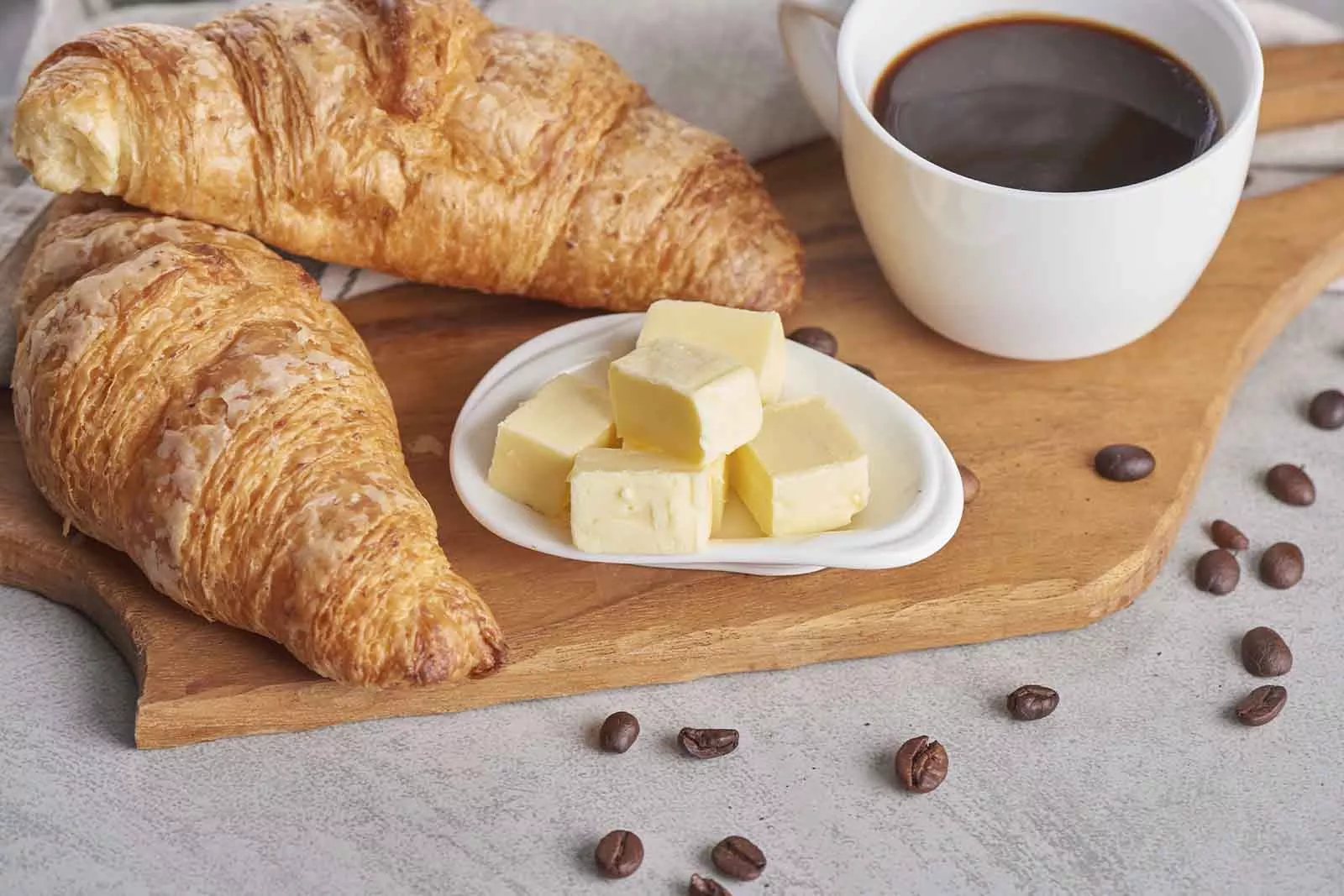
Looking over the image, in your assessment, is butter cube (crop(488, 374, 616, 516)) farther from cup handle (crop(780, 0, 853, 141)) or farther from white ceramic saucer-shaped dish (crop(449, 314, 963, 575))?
cup handle (crop(780, 0, 853, 141))

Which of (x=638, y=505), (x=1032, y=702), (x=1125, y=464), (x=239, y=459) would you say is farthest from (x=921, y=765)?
(x=239, y=459)

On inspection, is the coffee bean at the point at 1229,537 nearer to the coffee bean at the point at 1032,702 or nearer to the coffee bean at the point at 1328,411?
the coffee bean at the point at 1328,411

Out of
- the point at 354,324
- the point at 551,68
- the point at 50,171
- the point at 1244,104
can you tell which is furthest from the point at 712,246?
the point at 50,171

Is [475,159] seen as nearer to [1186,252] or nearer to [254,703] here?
[254,703]

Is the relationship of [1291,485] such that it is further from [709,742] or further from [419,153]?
[419,153]

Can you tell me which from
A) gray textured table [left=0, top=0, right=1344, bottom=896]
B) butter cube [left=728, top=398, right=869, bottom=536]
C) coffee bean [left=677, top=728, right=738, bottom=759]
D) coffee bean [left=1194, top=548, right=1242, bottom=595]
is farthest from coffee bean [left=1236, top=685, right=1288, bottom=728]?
coffee bean [left=677, top=728, right=738, bottom=759]

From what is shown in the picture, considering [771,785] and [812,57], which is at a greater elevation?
[812,57]

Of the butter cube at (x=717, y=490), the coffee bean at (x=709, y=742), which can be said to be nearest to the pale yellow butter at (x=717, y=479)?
the butter cube at (x=717, y=490)
